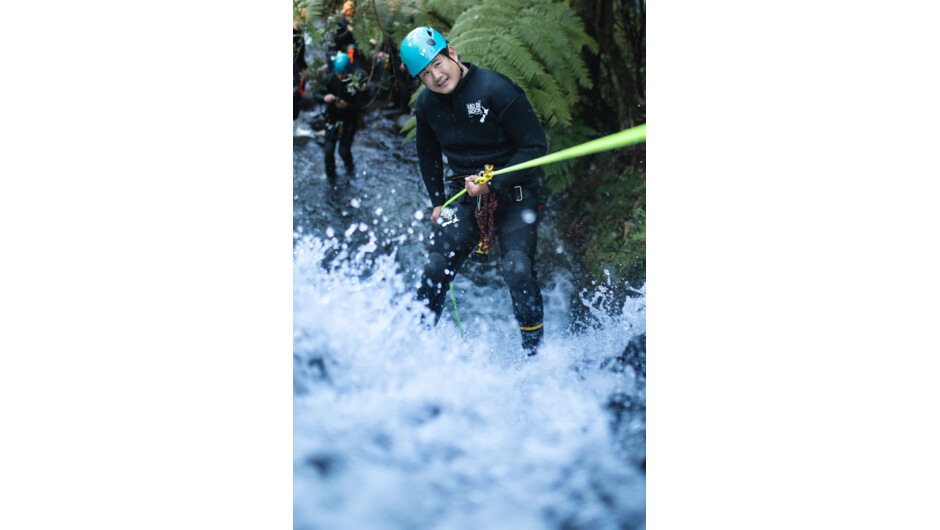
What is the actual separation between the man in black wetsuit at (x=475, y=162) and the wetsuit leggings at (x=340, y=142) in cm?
32

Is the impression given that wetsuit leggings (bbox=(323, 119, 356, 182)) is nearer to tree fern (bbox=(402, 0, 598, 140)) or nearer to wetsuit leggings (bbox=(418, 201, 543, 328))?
tree fern (bbox=(402, 0, 598, 140))

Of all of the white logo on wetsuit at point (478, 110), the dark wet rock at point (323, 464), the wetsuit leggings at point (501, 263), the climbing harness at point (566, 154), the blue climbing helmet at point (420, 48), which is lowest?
the dark wet rock at point (323, 464)

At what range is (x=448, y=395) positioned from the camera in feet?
6.27

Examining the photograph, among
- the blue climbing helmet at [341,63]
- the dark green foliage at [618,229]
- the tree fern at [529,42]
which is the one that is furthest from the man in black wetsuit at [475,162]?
the blue climbing helmet at [341,63]

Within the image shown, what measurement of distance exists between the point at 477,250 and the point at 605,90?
0.80m

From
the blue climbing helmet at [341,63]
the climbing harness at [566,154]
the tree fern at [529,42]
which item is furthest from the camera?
the blue climbing helmet at [341,63]

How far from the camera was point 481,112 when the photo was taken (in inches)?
75.5

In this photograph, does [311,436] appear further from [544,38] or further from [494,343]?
[544,38]

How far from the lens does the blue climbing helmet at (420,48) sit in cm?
184

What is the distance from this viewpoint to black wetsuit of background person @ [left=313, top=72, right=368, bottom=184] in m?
2.16

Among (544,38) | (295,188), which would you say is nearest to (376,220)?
(295,188)

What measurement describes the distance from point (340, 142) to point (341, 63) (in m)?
0.30

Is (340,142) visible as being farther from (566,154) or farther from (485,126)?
(566,154)

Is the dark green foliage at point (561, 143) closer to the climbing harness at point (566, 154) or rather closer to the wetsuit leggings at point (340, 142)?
the climbing harness at point (566, 154)
